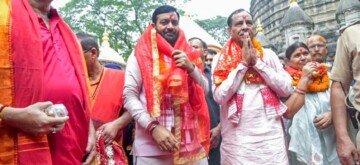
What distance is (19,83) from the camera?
6.38 ft

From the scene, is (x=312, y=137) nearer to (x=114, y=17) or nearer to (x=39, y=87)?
(x=39, y=87)

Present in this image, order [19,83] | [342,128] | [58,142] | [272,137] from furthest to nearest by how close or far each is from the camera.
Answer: [272,137]
[342,128]
[58,142]
[19,83]

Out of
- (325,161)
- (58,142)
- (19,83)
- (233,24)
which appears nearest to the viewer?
(19,83)

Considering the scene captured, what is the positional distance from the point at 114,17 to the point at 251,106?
25.1 meters

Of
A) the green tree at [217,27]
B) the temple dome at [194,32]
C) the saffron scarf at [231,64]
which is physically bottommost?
the saffron scarf at [231,64]

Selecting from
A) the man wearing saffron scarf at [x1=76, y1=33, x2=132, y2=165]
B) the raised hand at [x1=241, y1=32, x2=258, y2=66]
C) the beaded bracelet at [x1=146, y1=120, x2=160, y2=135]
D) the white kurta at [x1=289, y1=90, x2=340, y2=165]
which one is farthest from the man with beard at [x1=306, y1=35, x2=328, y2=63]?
the beaded bracelet at [x1=146, y1=120, x2=160, y2=135]

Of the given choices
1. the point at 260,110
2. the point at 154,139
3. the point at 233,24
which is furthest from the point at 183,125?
the point at 233,24

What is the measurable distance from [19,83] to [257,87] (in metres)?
2.17

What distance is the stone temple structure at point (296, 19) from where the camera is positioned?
13.1 metres

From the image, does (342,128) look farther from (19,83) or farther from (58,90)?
(19,83)

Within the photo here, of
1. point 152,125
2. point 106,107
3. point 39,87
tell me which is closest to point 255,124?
point 152,125

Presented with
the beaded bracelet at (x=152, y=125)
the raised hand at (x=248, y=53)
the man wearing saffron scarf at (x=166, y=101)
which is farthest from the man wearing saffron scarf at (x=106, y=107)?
the raised hand at (x=248, y=53)

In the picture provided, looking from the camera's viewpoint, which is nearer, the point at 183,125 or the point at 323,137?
the point at 183,125

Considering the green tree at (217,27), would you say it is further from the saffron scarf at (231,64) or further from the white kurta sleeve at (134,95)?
the white kurta sleeve at (134,95)
